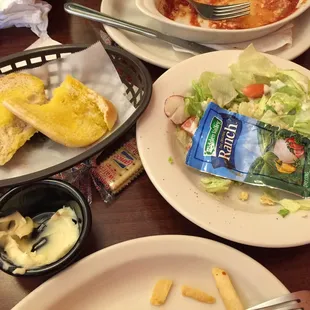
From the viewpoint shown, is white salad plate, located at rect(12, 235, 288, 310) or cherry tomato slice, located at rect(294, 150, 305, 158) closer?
white salad plate, located at rect(12, 235, 288, 310)

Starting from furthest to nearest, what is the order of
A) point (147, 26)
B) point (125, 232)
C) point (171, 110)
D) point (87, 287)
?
point (147, 26) < point (171, 110) < point (125, 232) < point (87, 287)

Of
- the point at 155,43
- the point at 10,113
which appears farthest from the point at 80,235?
the point at 155,43

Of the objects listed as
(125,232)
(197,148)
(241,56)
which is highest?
(241,56)

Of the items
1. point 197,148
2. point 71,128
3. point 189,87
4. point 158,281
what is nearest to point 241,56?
point 189,87

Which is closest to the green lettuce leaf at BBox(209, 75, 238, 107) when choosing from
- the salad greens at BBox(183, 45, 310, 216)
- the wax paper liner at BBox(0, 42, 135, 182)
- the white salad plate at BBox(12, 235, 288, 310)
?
the salad greens at BBox(183, 45, 310, 216)

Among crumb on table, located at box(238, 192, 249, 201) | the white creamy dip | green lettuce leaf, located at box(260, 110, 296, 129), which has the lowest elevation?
the white creamy dip

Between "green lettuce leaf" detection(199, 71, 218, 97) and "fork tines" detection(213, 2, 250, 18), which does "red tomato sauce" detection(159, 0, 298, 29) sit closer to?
"fork tines" detection(213, 2, 250, 18)

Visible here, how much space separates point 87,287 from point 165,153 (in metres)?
0.33

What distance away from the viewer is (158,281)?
2.81 feet

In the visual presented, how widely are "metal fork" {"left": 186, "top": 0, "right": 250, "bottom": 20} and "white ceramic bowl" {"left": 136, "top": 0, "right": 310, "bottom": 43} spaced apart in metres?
0.12

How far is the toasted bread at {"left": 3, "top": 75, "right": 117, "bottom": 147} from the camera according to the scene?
0.97 metres

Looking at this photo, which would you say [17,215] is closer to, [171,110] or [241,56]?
[171,110]

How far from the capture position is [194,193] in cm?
92

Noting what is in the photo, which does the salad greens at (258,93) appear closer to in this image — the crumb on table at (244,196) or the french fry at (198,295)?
the crumb on table at (244,196)
